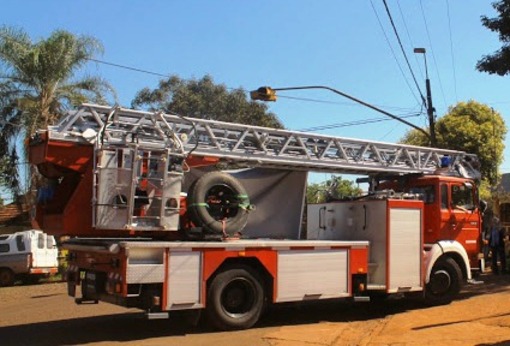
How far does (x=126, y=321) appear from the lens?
11062 mm

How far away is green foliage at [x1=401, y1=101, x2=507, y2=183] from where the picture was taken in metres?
28.4

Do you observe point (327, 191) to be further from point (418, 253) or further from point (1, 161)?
point (1, 161)

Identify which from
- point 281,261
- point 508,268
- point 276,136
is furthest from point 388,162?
point 508,268

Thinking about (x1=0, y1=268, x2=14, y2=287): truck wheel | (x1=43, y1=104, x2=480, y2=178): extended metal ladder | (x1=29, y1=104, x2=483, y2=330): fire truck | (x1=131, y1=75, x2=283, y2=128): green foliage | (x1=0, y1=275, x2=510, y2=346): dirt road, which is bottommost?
(x1=0, y1=268, x2=14, y2=287): truck wheel

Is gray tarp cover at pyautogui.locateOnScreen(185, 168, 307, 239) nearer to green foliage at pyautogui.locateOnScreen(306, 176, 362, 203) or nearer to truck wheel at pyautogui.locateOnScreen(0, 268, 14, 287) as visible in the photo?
green foliage at pyautogui.locateOnScreen(306, 176, 362, 203)

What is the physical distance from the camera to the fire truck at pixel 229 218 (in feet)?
30.1

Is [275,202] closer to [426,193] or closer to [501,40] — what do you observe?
[426,193]

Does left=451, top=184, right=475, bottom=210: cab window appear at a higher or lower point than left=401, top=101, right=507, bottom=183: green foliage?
lower

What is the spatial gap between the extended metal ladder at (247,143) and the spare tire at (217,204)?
562 mm

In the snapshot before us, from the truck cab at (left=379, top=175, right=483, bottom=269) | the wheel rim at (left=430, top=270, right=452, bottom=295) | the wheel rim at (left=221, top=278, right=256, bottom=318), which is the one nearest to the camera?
the wheel rim at (left=221, top=278, right=256, bottom=318)

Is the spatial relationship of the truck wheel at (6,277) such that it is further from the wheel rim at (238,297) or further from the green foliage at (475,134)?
the green foliage at (475,134)

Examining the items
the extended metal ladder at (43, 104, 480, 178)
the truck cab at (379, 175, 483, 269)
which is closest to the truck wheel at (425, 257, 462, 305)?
the truck cab at (379, 175, 483, 269)

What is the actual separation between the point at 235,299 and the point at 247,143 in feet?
9.65

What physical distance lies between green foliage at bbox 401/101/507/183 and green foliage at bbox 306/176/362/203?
1556 centimetres
